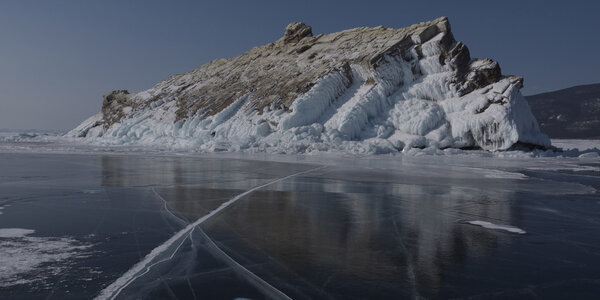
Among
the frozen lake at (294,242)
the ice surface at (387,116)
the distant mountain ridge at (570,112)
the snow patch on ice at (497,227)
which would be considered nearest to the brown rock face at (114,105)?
the ice surface at (387,116)

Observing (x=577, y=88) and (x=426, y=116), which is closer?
(x=426, y=116)

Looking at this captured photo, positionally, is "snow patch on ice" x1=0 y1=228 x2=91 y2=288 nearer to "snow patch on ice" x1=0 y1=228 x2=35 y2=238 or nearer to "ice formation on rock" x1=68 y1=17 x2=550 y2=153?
"snow patch on ice" x1=0 y1=228 x2=35 y2=238

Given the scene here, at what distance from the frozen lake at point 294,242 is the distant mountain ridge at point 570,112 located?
231 ft

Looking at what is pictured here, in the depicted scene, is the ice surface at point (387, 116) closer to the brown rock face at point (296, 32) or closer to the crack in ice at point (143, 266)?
the brown rock face at point (296, 32)

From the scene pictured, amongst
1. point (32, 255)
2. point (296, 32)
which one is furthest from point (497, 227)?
point (296, 32)

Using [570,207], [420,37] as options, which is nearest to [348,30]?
[420,37]

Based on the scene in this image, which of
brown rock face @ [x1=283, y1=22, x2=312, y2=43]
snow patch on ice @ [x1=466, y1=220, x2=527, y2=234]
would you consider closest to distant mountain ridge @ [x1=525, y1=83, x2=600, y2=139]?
brown rock face @ [x1=283, y1=22, x2=312, y2=43]

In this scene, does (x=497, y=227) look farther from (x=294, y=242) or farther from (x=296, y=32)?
(x=296, y=32)

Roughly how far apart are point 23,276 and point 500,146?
25007 millimetres

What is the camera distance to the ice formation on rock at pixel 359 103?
1017 inches

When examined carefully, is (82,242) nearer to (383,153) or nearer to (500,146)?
(383,153)

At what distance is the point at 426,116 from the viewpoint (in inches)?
1061

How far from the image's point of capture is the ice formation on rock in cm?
2583

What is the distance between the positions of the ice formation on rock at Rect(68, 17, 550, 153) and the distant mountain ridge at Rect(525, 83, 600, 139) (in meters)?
47.9
